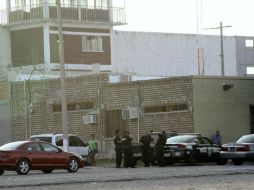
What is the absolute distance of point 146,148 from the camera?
150 feet

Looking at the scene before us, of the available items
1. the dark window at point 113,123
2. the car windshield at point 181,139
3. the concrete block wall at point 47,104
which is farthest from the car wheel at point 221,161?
the concrete block wall at point 47,104

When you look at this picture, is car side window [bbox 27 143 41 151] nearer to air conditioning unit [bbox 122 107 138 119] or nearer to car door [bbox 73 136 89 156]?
car door [bbox 73 136 89 156]

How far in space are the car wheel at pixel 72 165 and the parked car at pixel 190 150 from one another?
5859mm

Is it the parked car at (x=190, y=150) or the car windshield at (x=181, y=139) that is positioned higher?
the car windshield at (x=181, y=139)

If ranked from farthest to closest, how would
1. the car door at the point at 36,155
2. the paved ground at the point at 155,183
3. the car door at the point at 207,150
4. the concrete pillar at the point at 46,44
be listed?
the concrete pillar at the point at 46,44 → the car door at the point at 207,150 → the car door at the point at 36,155 → the paved ground at the point at 155,183

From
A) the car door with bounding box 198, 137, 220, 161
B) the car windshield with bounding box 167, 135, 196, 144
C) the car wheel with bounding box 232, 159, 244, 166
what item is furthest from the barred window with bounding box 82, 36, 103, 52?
the car wheel with bounding box 232, 159, 244, 166

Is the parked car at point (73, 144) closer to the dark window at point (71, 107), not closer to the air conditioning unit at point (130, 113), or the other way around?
the air conditioning unit at point (130, 113)

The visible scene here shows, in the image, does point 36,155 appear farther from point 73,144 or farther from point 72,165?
point 73,144

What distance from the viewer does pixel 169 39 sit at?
269 feet

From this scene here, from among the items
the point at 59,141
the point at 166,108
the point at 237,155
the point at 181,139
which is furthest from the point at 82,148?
the point at 237,155

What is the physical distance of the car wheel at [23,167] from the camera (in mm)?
38500

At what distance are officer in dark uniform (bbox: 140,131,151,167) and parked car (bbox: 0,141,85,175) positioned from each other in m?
5.47

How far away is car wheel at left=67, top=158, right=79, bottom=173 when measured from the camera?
40.4 meters

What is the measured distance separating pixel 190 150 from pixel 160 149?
4.41 ft
